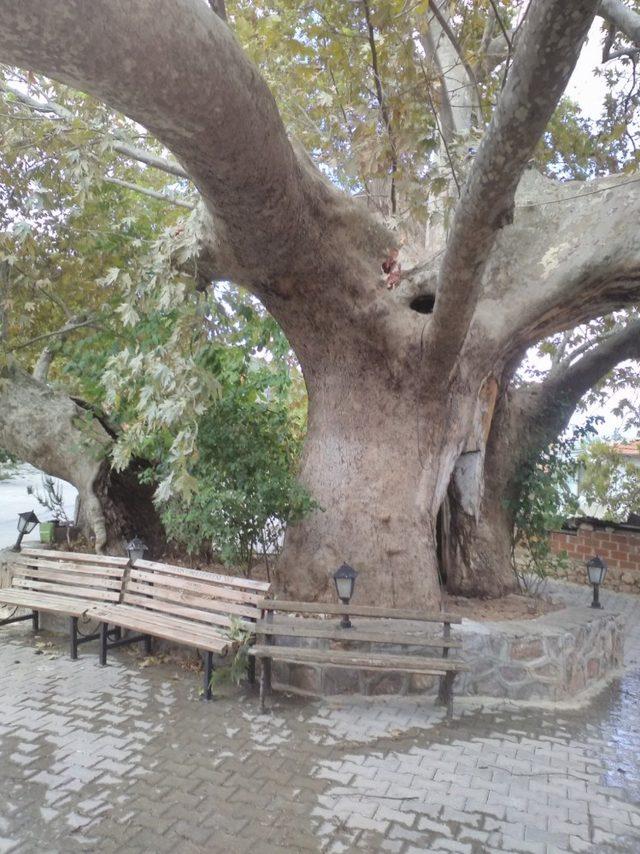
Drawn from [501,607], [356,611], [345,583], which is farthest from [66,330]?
[501,607]

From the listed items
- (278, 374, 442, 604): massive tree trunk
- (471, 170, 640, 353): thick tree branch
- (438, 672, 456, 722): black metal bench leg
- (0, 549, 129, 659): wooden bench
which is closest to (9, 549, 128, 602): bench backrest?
(0, 549, 129, 659): wooden bench

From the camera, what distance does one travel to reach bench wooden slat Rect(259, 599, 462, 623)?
16.4 ft

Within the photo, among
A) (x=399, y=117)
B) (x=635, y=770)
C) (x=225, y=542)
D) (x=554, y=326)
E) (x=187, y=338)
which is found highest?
(x=399, y=117)

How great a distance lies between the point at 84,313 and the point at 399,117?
181 inches

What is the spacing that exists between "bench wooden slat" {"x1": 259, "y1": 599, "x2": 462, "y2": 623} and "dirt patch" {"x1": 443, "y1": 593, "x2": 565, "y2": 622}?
3.94ft

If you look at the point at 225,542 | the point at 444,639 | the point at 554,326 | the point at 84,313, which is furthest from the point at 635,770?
the point at 84,313

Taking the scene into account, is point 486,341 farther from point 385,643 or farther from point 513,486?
point 385,643

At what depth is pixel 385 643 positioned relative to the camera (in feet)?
16.8

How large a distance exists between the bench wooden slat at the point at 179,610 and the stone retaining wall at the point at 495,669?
Result: 45 centimetres

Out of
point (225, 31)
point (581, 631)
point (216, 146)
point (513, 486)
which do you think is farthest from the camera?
point (513, 486)

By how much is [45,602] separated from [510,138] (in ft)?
17.1

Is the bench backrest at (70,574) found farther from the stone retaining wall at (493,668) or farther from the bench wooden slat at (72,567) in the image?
the stone retaining wall at (493,668)

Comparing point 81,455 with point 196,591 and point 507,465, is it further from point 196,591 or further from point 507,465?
point 507,465

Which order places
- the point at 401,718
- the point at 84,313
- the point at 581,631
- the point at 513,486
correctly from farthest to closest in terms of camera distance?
the point at 84,313 < the point at 513,486 < the point at 581,631 < the point at 401,718
